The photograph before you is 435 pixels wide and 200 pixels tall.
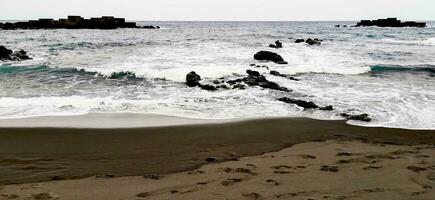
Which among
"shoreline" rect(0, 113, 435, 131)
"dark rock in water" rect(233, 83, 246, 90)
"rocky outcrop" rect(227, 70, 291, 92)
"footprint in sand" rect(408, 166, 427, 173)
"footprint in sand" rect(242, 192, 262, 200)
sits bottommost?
"shoreline" rect(0, 113, 435, 131)

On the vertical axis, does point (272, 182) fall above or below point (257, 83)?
below

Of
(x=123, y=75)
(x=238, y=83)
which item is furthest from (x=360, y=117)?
(x=123, y=75)

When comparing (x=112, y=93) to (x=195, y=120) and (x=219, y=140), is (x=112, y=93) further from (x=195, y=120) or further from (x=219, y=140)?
(x=219, y=140)

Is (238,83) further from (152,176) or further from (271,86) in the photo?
(152,176)

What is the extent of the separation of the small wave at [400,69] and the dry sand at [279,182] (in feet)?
38.1

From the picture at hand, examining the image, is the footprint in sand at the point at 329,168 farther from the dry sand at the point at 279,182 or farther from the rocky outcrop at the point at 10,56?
the rocky outcrop at the point at 10,56

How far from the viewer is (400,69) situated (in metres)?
16.6

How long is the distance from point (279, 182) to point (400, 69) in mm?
Answer: 14122

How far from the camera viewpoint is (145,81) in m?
13.4

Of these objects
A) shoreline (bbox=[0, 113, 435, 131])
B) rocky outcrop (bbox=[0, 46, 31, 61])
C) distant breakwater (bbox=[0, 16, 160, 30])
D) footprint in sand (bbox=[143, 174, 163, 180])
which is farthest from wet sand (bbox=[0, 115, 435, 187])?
distant breakwater (bbox=[0, 16, 160, 30])

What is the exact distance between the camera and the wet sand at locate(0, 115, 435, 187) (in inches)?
199

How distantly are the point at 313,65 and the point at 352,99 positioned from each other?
22.7ft

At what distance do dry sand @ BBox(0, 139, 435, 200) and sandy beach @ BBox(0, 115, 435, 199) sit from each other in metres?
0.01

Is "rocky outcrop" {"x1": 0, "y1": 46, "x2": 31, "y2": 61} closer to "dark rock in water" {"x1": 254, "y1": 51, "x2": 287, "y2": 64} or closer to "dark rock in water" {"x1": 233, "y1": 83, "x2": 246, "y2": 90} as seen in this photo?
"dark rock in water" {"x1": 254, "y1": 51, "x2": 287, "y2": 64}
